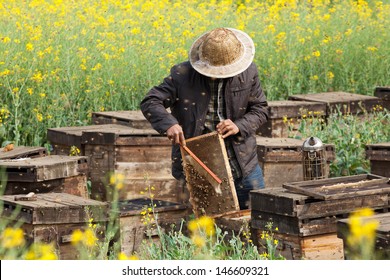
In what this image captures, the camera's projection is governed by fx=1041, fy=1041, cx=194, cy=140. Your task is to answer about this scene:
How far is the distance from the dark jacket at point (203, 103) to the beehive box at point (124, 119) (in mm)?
1613

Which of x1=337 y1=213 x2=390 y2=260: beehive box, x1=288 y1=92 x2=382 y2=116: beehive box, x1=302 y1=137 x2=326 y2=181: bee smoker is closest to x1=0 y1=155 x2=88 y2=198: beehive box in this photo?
x1=302 y1=137 x2=326 y2=181: bee smoker

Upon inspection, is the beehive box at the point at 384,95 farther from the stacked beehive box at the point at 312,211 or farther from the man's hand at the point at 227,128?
the stacked beehive box at the point at 312,211

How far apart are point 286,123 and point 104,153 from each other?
2.00m

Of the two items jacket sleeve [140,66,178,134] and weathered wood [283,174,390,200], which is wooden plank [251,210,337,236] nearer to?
weathered wood [283,174,390,200]

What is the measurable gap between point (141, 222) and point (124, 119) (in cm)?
193

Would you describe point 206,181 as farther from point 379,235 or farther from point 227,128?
point 379,235

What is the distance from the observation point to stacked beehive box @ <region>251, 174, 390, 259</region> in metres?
6.03

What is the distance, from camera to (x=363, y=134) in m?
9.40

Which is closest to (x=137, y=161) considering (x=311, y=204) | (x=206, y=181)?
(x=206, y=181)

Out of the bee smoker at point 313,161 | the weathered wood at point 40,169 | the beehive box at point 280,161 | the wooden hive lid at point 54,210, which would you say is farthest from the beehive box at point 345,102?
the wooden hive lid at point 54,210

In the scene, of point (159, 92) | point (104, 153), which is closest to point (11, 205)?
point (159, 92)

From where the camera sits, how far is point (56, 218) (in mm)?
6398

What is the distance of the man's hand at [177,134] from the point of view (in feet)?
21.4

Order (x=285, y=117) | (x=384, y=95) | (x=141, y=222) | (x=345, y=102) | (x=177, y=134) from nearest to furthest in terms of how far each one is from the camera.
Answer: (x=177, y=134)
(x=141, y=222)
(x=285, y=117)
(x=345, y=102)
(x=384, y=95)
